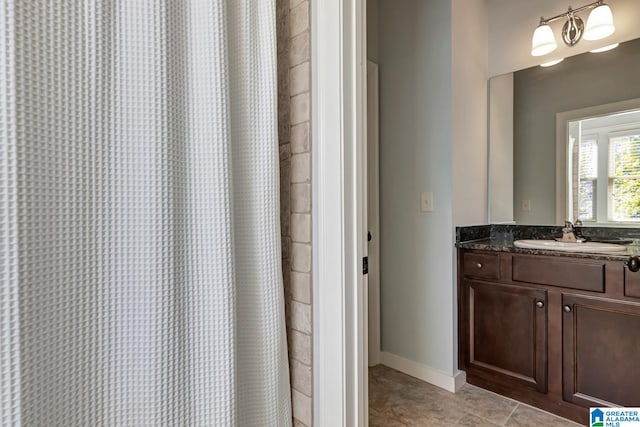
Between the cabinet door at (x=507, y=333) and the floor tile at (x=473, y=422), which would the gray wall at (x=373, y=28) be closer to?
the cabinet door at (x=507, y=333)

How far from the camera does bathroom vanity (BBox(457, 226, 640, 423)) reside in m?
1.50

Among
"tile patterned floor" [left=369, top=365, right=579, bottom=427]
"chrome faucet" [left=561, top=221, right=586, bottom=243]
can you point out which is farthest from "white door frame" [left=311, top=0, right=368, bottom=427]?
"chrome faucet" [left=561, top=221, right=586, bottom=243]

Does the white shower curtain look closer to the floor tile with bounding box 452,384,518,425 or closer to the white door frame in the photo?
the white door frame

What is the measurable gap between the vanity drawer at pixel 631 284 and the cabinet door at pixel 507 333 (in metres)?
0.33

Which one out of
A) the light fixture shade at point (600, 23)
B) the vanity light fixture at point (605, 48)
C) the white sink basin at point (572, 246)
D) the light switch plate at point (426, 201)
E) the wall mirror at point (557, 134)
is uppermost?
the light fixture shade at point (600, 23)

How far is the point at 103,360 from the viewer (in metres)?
0.66

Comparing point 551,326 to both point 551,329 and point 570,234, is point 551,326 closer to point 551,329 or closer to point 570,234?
point 551,329

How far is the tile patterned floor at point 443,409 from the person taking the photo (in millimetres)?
1675

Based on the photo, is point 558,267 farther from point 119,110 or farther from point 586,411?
point 119,110

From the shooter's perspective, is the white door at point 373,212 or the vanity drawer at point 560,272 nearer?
the vanity drawer at point 560,272

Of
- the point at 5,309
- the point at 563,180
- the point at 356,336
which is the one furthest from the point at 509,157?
the point at 5,309

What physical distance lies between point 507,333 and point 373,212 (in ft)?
3.66

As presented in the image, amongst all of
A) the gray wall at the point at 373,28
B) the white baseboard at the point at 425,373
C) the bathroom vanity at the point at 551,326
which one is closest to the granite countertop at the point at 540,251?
the bathroom vanity at the point at 551,326

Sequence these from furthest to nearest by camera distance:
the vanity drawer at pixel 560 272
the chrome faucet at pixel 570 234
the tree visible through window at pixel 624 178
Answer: the chrome faucet at pixel 570 234 → the tree visible through window at pixel 624 178 → the vanity drawer at pixel 560 272
